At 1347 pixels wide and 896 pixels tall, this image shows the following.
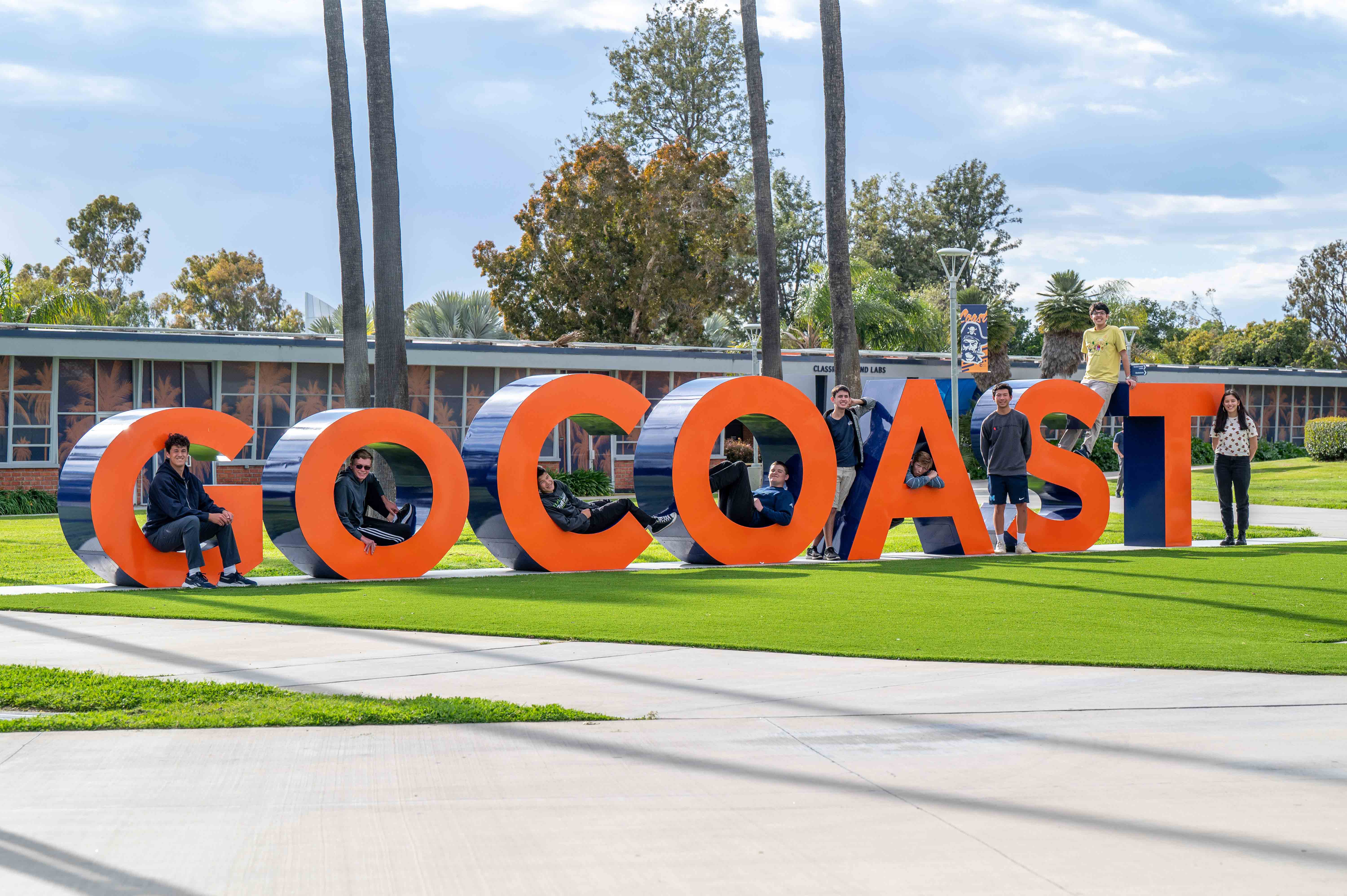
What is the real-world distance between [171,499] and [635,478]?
14.9 feet

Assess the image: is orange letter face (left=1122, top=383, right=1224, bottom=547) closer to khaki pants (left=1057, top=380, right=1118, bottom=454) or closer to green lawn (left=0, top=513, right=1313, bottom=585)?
khaki pants (left=1057, top=380, right=1118, bottom=454)

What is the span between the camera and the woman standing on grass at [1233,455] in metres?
15.0

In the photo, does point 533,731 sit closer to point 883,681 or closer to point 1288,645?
point 883,681

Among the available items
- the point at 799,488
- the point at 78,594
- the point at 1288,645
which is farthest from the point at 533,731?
the point at 799,488

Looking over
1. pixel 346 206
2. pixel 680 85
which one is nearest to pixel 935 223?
pixel 680 85

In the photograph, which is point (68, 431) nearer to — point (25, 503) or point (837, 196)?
point (25, 503)

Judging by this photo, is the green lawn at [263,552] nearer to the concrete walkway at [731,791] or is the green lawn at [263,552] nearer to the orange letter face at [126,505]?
the orange letter face at [126,505]

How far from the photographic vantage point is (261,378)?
90.8ft

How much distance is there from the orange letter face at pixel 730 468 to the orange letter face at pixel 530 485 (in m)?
0.39

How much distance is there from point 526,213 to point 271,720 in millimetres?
36441

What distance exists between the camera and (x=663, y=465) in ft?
42.3

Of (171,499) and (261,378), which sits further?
(261,378)

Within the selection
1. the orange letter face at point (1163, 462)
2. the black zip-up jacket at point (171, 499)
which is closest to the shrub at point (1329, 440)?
the orange letter face at point (1163, 462)

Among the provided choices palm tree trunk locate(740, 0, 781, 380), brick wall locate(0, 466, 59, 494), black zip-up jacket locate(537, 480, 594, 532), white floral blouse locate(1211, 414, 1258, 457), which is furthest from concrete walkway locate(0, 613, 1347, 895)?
brick wall locate(0, 466, 59, 494)
